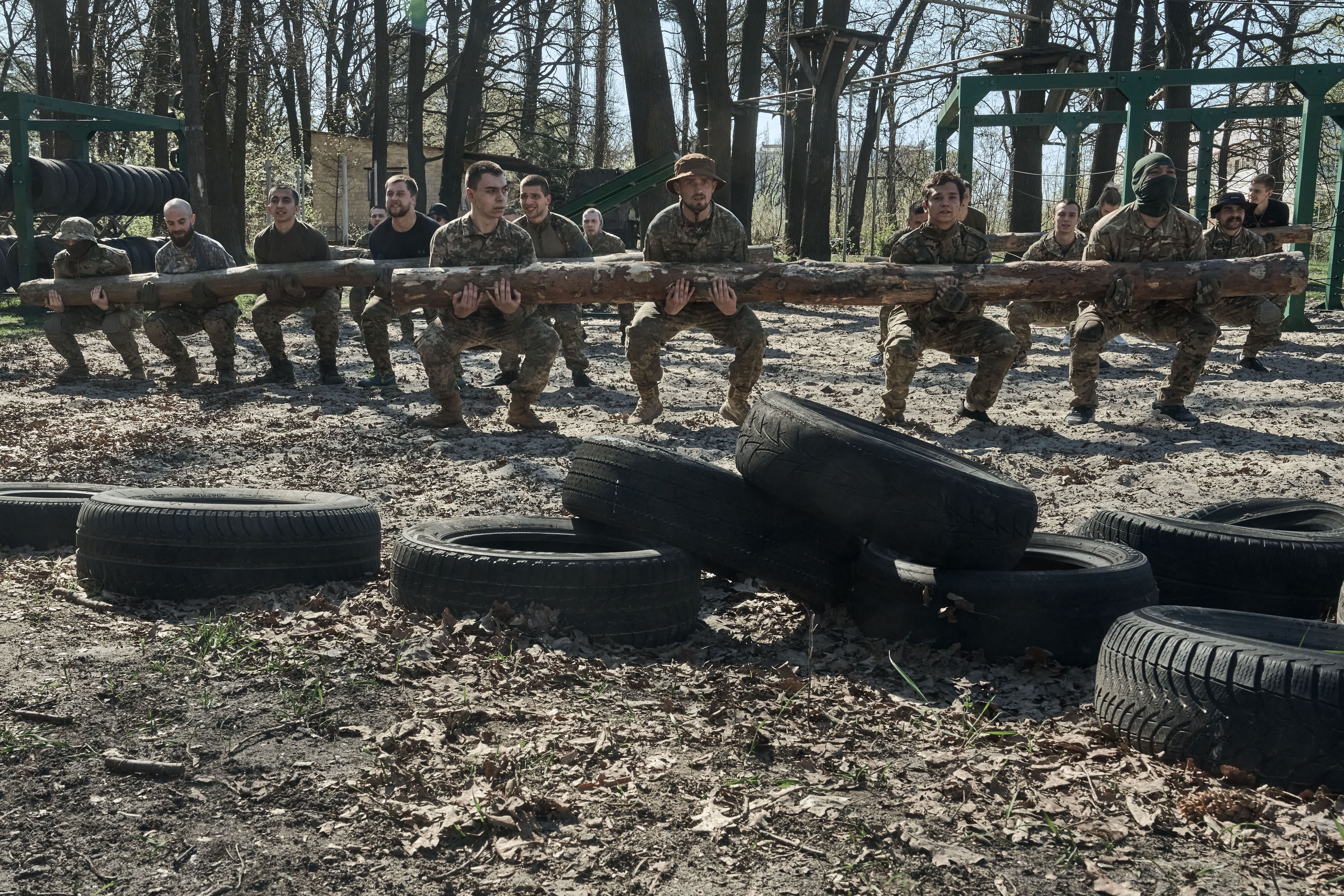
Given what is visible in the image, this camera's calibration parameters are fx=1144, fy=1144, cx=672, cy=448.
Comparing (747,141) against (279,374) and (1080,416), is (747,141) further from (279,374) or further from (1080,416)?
(1080,416)

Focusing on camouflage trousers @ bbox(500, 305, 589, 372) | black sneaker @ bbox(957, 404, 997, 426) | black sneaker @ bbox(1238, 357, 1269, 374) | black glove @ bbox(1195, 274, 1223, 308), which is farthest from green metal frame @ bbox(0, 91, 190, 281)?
black sneaker @ bbox(1238, 357, 1269, 374)

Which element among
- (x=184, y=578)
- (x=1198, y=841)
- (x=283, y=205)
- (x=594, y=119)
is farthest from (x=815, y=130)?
(x=594, y=119)

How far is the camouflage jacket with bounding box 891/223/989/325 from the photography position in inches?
346

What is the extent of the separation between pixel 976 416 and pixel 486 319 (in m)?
3.82

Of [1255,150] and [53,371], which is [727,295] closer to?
[53,371]

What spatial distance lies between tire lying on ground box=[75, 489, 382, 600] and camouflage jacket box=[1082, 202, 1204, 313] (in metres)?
6.32

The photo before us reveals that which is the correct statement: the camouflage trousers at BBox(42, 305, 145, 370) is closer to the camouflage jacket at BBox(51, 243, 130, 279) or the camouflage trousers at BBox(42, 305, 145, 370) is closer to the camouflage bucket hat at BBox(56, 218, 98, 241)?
the camouflage jacket at BBox(51, 243, 130, 279)

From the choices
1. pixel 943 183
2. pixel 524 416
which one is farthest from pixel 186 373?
pixel 943 183

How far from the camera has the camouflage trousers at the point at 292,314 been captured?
416 inches

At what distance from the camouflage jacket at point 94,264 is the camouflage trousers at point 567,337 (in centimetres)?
393

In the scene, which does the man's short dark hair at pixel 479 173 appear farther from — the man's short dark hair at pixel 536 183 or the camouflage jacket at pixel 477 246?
the man's short dark hair at pixel 536 183

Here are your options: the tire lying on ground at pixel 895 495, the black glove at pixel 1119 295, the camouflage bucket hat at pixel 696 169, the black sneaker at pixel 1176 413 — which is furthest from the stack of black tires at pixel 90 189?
the tire lying on ground at pixel 895 495

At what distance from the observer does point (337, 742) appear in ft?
10.5

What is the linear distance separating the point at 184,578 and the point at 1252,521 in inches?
183
